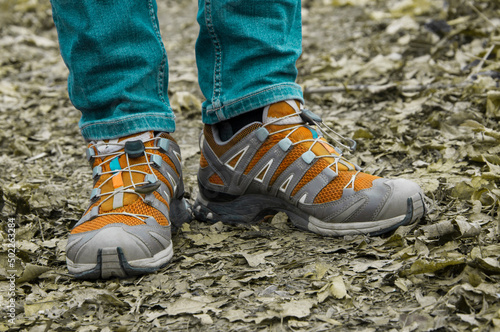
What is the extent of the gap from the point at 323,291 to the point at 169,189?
0.69 meters

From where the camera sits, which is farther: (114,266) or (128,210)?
(128,210)

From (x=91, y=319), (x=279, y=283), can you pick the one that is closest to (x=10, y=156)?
(x=91, y=319)

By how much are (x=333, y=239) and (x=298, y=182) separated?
0.23 m

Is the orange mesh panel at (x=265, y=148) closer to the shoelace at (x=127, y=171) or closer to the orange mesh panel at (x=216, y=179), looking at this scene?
the orange mesh panel at (x=216, y=179)

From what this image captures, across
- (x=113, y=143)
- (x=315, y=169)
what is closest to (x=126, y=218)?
(x=113, y=143)

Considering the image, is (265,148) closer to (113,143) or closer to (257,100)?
(257,100)

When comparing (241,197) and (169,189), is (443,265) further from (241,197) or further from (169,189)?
(169,189)

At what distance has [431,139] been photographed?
2.66 m

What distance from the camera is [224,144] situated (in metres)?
1.95

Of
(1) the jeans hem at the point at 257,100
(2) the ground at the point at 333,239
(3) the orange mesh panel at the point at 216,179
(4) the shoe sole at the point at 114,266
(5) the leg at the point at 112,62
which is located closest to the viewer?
(2) the ground at the point at 333,239

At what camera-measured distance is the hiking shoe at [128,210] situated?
1.63 meters

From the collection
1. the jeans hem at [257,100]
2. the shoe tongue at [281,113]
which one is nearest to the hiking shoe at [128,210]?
the jeans hem at [257,100]

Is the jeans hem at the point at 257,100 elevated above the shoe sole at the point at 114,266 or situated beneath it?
elevated above

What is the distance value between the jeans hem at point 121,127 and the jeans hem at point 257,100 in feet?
0.70
